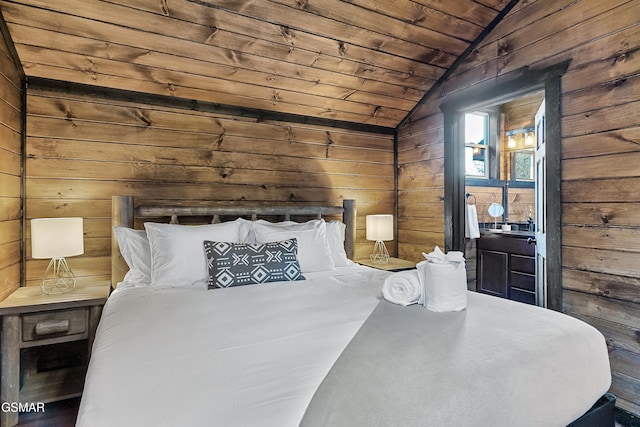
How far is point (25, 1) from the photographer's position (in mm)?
1923

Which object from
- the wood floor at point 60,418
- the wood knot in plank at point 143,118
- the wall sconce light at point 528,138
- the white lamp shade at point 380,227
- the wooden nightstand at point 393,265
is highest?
the wall sconce light at point 528,138

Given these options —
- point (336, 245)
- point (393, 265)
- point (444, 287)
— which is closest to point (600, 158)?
point (444, 287)

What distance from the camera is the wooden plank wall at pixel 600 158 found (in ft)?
6.40

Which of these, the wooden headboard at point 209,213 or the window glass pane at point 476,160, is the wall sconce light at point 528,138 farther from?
the wooden headboard at point 209,213

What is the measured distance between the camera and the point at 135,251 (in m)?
2.28

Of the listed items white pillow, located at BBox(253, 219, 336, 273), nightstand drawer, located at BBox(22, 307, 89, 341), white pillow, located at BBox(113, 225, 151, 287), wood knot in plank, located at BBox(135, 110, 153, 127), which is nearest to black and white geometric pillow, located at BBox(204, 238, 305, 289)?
white pillow, located at BBox(253, 219, 336, 273)

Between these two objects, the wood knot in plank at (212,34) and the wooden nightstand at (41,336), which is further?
the wood knot in plank at (212,34)

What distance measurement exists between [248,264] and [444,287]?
113 cm

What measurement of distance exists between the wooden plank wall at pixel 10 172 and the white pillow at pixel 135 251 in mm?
571

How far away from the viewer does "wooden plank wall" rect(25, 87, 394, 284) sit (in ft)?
7.83

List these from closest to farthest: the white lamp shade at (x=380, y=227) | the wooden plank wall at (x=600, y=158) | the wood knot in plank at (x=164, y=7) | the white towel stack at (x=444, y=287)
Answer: the white towel stack at (x=444, y=287) < the wooden plank wall at (x=600, y=158) < the wood knot in plank at (x=164, y=7) < the white lamp shade at (x=380, y=227)

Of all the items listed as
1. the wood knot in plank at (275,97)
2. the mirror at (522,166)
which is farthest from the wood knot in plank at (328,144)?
the mirror at (522,166)

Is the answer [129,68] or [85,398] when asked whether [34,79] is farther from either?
[85,398]

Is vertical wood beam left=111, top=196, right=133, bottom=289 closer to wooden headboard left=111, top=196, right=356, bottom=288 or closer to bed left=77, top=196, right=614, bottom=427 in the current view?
wooden headboard left=111, top=196, right=356, bottom=288
